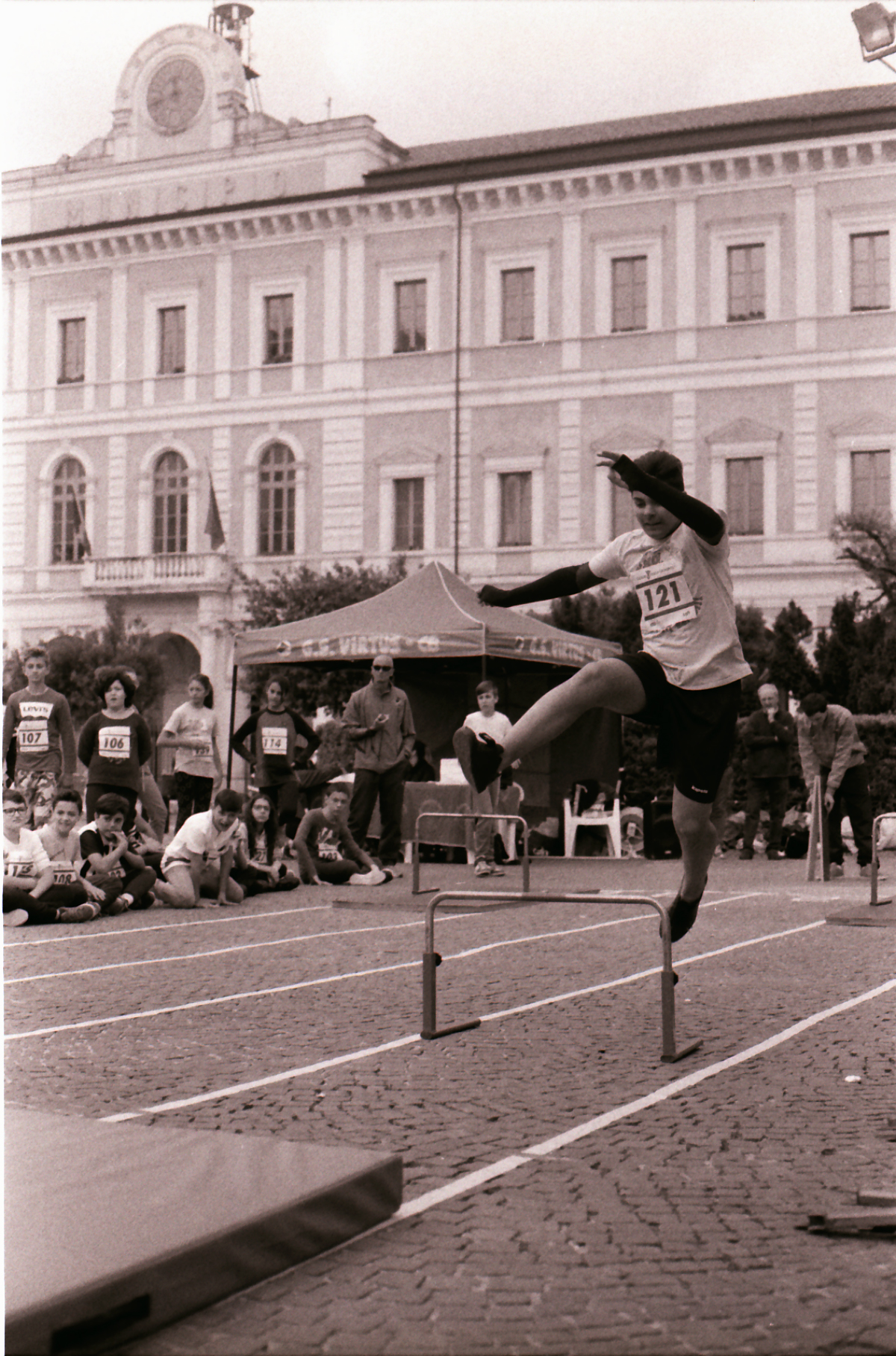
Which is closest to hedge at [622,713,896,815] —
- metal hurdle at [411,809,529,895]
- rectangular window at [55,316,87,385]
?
metal hurdle at [411,809,529,895]

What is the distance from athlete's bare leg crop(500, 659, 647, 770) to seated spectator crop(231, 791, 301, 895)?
6803 millimetres

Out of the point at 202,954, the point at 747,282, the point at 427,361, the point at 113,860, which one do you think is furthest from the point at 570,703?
the point at 427,361

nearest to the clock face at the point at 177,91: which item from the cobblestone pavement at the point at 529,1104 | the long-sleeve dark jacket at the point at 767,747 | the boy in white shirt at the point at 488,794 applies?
the cobblestone pavement at the point at 529,1104

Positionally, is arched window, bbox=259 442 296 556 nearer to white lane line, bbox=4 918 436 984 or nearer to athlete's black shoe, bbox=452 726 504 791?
white lane line, bbox=4 918 436 984

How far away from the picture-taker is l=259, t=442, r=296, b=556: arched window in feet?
109

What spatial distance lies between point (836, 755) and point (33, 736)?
6287 mm

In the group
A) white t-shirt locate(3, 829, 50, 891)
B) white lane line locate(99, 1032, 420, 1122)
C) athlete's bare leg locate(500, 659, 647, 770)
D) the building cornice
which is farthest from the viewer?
the building cornice

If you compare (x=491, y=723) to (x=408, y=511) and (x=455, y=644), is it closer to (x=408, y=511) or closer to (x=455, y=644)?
(x=455, y=644)

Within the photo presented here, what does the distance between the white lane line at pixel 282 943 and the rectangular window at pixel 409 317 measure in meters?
22.9

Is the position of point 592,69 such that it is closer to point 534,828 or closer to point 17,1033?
point 17,1033

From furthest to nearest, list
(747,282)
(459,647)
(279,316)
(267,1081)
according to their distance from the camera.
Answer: (279,316) → (747,282) → (459,647) → (267,1081)

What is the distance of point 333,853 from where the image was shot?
13.3 metres

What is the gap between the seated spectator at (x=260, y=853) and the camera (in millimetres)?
12320

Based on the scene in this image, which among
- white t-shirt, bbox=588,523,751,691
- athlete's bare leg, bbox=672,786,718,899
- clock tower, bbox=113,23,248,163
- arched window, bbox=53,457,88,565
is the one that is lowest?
athlete's bare leg, bbox=672,786,718,899
